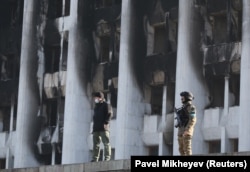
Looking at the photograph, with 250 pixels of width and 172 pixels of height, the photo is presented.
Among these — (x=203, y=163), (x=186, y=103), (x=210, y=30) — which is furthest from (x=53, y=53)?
(x=203, y=163)

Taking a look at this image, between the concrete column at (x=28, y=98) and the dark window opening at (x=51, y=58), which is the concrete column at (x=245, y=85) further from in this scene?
the concrete column at (x=28, y=98)

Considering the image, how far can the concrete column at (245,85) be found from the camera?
141 ft

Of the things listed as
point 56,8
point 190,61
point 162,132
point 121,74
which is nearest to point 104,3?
point 56,8

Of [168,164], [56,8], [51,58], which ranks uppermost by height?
[56,8]

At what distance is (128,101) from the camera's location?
48125 mm

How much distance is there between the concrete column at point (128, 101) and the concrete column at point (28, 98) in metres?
6.34

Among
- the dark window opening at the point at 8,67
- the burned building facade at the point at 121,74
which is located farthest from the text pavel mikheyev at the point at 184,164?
the dark window opening at the point at 8,67

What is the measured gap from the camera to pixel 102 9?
51.2 metres

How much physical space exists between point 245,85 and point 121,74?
7323 mm

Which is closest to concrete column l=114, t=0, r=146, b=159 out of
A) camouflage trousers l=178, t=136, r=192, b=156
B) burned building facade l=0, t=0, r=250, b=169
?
burned building facade l=0, t=0, r=250, b=169

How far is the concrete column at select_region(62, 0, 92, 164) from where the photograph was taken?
50.5 metres

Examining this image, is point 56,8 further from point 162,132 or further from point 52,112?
point 162,132

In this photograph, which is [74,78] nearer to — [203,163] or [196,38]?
[196,38]

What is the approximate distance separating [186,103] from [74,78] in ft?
81.2
